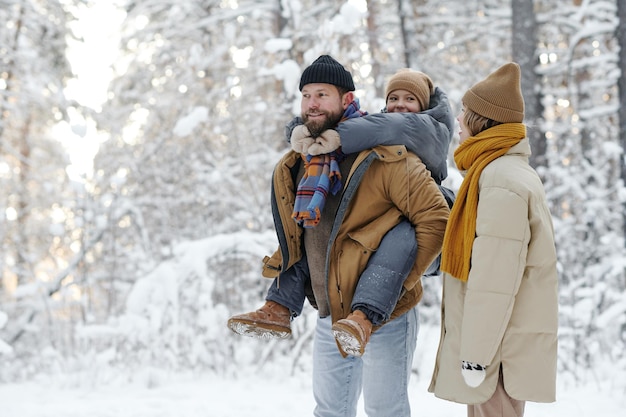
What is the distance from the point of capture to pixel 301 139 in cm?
288

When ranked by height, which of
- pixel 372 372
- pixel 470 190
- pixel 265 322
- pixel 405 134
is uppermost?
pixel 405 134

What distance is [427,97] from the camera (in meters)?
3.14

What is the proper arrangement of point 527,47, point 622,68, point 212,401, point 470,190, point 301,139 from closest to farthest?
point 470,190 → point 301,139 → point 212,401 → point 622,68 → point 527,47

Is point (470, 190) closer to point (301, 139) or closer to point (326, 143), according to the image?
point (326, 143)

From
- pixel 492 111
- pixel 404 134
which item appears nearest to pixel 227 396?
pixel 404 134

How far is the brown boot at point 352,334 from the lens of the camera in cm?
246

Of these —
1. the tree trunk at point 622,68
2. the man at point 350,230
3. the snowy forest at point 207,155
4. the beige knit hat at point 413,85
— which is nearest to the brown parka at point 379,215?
the man at point 350,230

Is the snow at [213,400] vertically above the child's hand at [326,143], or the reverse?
the child's hand at [326,143]

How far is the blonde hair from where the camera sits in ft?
8.69

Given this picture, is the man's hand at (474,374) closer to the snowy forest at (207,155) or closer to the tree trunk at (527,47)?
the snowy forest at (207,155)

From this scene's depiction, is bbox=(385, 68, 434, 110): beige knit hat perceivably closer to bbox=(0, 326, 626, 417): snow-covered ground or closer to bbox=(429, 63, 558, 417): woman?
bbox=(429, 63, 558, 417): woman

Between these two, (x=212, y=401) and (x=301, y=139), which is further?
(x=212, y=401)

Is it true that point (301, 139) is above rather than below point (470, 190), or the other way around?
above

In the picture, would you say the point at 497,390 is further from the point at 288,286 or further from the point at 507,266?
the point at 288,286
